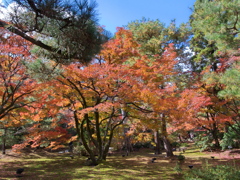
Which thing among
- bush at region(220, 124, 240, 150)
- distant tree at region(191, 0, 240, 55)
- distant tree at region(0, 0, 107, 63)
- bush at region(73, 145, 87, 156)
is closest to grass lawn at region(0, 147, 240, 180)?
bush at region(220, 124, 240, 150)

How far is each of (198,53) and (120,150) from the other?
471 inches

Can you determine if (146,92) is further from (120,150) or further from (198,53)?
(120,150)

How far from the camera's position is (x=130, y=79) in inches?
278

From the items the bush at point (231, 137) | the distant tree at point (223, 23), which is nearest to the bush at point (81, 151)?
the bush at point (231, 137)

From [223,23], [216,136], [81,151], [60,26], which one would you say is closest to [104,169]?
[60,26]

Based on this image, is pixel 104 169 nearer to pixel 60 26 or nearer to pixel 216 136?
pixel 60 26

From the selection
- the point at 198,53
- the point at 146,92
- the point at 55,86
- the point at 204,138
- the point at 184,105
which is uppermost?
the point at 198,53

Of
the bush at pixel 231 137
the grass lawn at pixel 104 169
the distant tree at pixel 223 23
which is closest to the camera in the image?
the distant tree at pixel 223 23

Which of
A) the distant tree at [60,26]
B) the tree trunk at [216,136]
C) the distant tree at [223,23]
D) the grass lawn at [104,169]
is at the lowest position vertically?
the grass lawn at [104,169]

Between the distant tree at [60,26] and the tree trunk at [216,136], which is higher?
the distant tree at [60,26]

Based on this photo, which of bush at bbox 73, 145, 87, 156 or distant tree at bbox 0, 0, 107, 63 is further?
bush at bbox 73, 145, 87, 156

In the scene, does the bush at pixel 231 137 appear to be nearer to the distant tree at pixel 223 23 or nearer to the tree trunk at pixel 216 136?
the tree trunk at pixel 216 136

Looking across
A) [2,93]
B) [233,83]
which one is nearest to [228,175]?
[233,83]

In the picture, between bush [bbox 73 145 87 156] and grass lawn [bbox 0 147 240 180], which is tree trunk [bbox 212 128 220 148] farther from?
bush [bbox 73 145 87 156]
